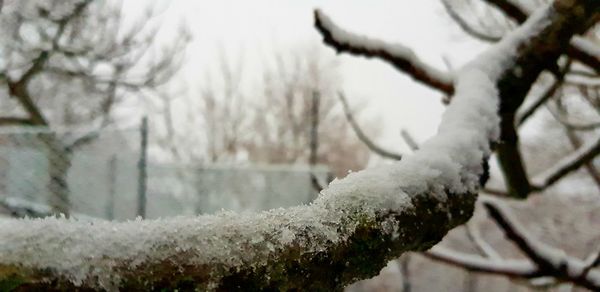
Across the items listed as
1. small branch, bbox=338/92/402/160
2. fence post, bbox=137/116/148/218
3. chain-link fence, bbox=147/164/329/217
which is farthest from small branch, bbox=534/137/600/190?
chain-link fence, bbox=147/164/329/217

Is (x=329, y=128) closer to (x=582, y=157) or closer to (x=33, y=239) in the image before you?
(x=582, y=157)

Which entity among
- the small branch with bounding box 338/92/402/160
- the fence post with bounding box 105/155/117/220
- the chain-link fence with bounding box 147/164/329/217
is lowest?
the chain-link fence with bounding box 147/164/329/217

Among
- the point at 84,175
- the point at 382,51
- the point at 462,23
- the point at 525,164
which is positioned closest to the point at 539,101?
the point at 525,164

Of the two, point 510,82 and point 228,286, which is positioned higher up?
point 228,286

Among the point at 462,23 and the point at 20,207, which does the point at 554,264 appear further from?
the point at 20,207

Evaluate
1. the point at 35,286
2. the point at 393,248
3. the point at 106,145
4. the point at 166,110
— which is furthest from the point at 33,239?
the point at 166,110

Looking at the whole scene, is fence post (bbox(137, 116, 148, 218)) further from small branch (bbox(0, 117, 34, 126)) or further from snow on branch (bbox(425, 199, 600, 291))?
small branch (bbox(0, 117, 34, 126))

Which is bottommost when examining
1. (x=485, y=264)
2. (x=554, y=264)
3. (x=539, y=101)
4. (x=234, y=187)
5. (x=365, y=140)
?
(x=234, y=187)
